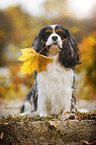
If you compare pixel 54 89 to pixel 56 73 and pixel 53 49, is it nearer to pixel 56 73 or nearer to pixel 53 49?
pixel 56 73

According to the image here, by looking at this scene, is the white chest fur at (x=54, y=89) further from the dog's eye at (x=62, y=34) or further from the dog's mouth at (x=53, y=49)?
the dog's eye at (x=62, y=34)

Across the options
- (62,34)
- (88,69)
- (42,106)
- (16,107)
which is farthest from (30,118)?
(88,69)

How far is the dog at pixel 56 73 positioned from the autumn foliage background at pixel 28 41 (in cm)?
17

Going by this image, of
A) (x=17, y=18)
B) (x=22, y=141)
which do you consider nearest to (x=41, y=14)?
(x=17, y=18)

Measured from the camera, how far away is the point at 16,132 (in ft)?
4.24

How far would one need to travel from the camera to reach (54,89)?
1628 millimetres

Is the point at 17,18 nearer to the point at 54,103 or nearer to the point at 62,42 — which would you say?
the point at 62,42

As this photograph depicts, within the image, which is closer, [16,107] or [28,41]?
[28,41]

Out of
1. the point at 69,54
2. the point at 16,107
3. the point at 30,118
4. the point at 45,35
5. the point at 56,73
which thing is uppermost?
the point at 45,35

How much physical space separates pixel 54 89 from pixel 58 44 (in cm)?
37

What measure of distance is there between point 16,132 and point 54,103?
480mm

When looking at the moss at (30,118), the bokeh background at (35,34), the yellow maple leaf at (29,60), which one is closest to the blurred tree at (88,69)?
the bokeh background at (35,34)

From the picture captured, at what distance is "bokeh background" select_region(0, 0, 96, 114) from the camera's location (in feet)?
6.51

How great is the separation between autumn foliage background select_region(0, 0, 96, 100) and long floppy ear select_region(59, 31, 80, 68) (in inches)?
9.8
